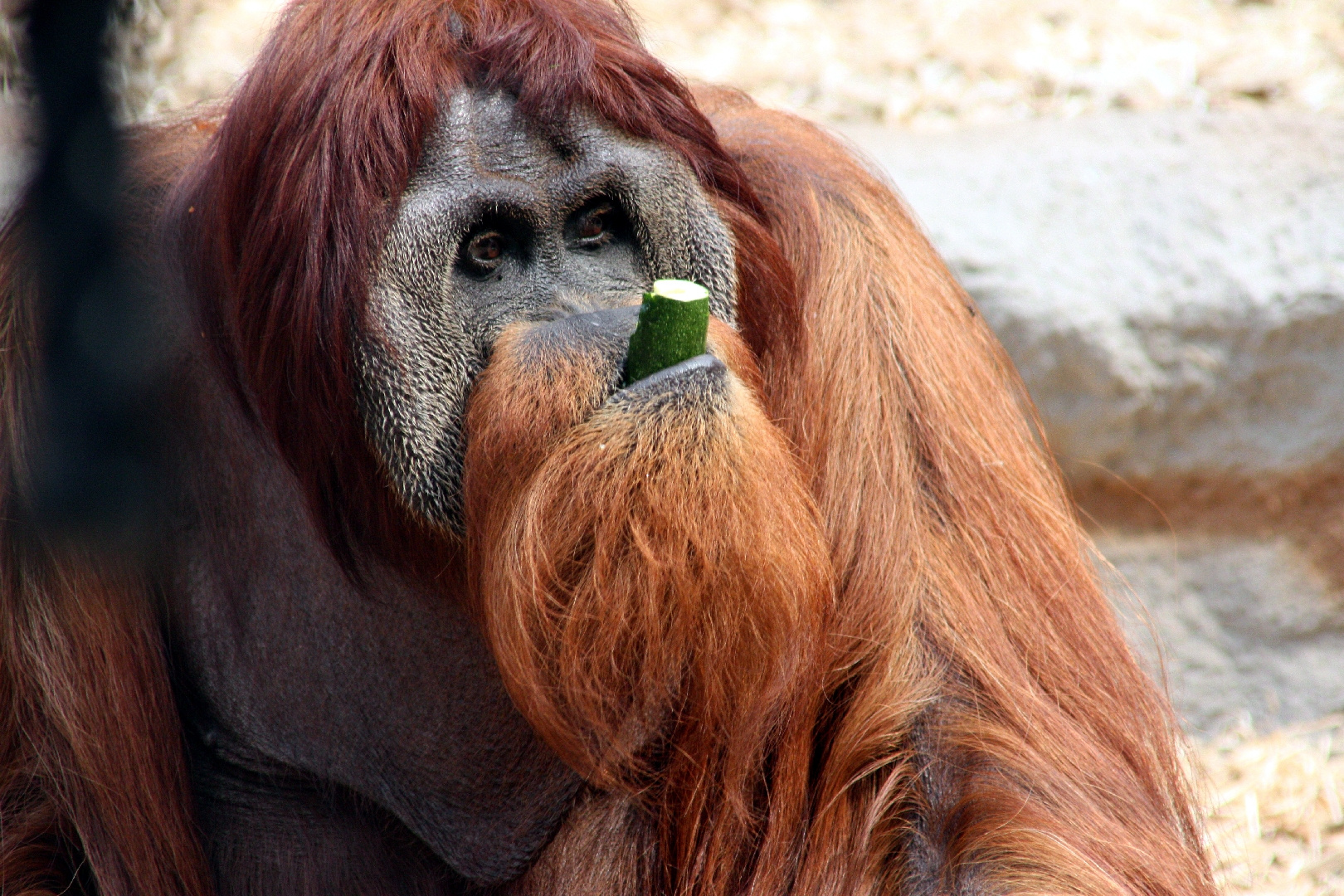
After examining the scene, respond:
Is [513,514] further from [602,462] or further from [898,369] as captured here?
[898,369]

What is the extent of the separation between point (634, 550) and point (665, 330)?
0.81 ft

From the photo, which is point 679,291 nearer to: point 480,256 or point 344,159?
point 480,256

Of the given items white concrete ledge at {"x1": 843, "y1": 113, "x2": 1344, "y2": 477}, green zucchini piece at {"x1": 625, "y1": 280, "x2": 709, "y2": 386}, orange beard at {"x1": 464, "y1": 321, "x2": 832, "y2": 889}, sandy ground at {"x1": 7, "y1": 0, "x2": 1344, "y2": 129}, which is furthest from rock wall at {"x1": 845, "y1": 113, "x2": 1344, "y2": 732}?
green zucchini piece at {"x1": 625, "y1": 280, "x2": 709, "y2": 386}

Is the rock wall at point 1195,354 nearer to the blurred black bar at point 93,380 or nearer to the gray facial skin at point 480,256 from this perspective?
the gray facial skin at point 480,256

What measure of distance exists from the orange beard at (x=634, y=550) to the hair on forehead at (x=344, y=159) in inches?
8.0

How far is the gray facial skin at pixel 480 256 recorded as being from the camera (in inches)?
61.3

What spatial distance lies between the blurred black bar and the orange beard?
54 cm

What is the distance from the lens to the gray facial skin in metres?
1.56

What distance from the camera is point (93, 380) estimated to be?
1.75 metres

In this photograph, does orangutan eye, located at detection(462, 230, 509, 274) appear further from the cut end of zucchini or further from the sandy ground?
the sandy ground

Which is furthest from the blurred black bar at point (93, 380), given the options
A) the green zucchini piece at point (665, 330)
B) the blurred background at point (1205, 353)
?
the blurred background at point (1205, 353)

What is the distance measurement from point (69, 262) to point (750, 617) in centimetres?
100

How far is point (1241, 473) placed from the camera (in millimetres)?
3338

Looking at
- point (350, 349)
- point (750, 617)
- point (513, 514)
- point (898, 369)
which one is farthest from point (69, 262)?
point (898, 369)
